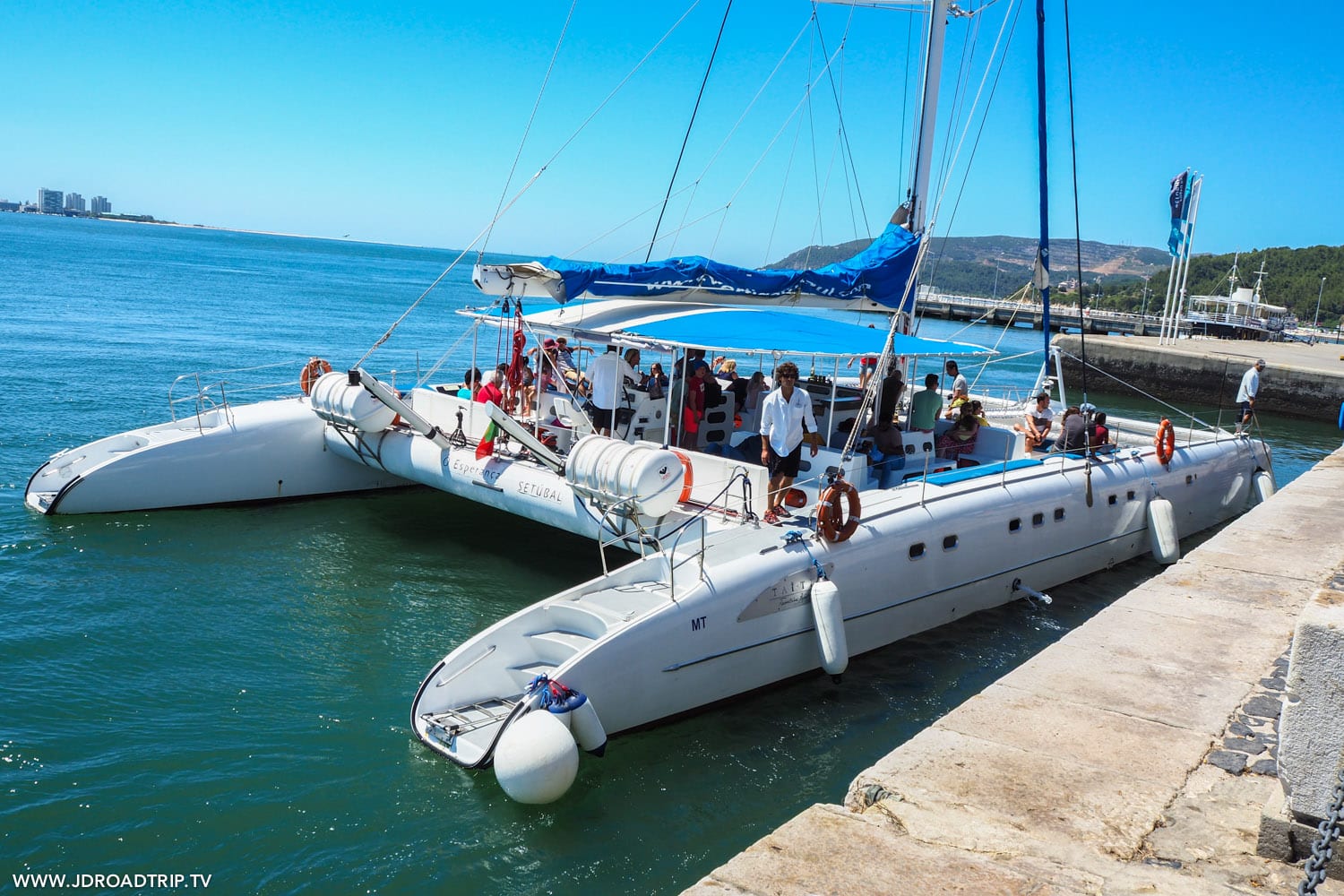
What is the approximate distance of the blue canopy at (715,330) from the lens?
9258 millimetres

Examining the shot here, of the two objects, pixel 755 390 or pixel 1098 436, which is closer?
pixel 755 390

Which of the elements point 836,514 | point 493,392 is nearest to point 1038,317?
point 493,392

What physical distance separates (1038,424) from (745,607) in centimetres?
684

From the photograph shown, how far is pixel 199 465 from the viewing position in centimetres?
1207

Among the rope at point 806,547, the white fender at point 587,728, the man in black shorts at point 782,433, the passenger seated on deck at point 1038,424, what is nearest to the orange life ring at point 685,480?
the man in black shorts at point 782,433

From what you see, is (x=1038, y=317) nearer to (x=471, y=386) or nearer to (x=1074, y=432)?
(x=1074, y=432)

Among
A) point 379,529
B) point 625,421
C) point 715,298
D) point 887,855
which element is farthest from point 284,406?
point 887,855

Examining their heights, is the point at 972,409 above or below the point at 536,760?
above

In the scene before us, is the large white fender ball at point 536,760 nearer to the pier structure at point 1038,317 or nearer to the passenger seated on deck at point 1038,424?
the passenger seated on deck at point 1038,424

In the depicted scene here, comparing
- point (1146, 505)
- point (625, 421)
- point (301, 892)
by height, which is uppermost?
point (625, 421)

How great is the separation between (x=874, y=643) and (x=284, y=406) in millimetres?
8024

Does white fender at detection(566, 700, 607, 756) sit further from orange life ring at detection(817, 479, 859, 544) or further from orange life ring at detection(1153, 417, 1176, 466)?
orange life ring at detection(1153, 417, 1176, 466)

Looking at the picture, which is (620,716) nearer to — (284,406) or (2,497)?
(284,406)

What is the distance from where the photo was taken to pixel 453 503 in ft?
45.2
